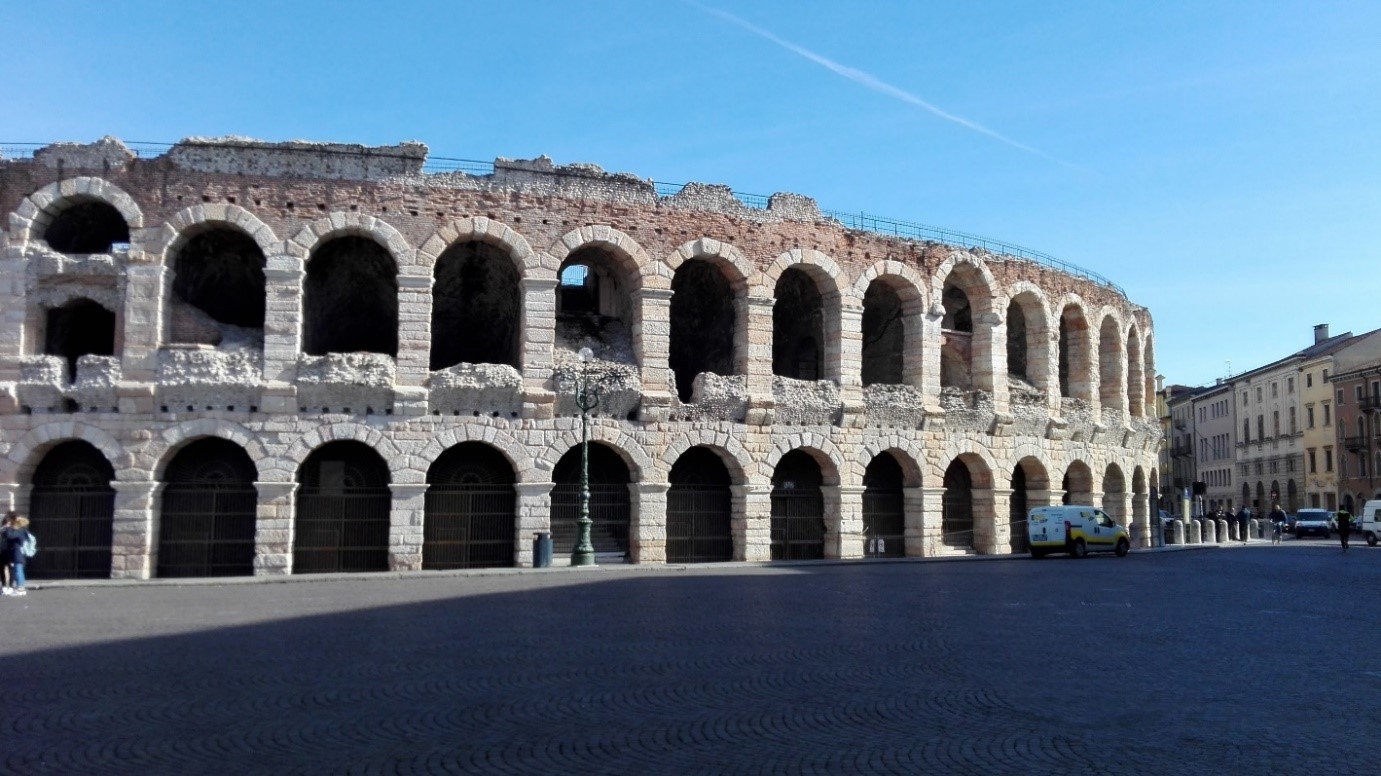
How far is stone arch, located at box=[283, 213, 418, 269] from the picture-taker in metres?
22.4

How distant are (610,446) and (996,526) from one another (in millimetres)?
11068

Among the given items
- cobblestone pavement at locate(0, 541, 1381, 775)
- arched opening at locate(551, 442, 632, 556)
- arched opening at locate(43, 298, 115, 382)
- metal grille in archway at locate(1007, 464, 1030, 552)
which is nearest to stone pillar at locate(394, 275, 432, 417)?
arched opening at locate(551, 442, 632, 556)

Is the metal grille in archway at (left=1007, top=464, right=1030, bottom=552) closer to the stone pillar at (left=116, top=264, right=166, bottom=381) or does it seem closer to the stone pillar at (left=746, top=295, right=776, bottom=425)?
the stone pillar at (left=746, top=295, right=776, bottom=425)

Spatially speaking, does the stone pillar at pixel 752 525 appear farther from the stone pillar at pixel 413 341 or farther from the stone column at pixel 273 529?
the stone column at pixel 273 529

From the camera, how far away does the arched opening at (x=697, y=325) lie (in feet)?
92.0

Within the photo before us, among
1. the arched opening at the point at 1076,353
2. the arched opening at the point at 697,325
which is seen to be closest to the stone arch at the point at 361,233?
the arched opening at the point at 697,325

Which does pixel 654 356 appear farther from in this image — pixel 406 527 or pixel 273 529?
pixel 273 529

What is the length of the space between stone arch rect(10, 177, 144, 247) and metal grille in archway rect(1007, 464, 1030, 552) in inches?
927

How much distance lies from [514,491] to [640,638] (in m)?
12.9

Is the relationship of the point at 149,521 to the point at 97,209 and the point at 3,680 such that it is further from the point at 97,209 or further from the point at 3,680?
the point at 3,680

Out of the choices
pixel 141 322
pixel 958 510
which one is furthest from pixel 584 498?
pixel 958 510

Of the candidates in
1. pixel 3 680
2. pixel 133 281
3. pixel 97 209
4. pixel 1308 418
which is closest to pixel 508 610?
pixel 3 680

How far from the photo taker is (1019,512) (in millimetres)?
31266

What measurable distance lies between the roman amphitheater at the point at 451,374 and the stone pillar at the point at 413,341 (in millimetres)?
62
